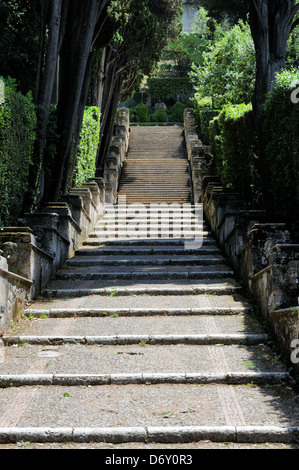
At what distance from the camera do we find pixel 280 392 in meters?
5.25

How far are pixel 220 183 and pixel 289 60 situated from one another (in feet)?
24.8

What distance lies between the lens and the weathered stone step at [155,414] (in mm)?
4410

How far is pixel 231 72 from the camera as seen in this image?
70.3ft

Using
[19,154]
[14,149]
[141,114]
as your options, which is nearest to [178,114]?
[141,114]

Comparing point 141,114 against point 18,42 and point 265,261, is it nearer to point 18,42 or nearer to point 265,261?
point 18,42

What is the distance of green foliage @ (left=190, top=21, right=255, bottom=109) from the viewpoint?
21.3 metres

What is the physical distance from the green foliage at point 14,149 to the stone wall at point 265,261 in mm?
3911

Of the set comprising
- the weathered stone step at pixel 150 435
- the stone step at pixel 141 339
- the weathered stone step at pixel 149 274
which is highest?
the weathered stone step at pixel 149 274

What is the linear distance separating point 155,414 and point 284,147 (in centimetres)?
503

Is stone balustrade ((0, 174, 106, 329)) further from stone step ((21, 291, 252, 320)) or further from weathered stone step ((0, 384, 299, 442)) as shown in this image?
weathered stone step ((0, 384, 299, 442))

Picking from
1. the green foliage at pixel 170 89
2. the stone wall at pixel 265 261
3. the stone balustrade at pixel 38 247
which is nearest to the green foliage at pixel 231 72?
the stone balustrade at pixel 38 247

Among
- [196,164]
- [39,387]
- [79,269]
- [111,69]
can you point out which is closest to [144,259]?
[79,269]

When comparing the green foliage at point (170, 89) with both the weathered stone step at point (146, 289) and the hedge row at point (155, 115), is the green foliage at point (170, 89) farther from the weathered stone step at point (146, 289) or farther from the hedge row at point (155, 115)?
the weathered stone step at point (146, 289)

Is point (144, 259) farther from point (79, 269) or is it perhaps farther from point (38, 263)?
point (38, 263)
